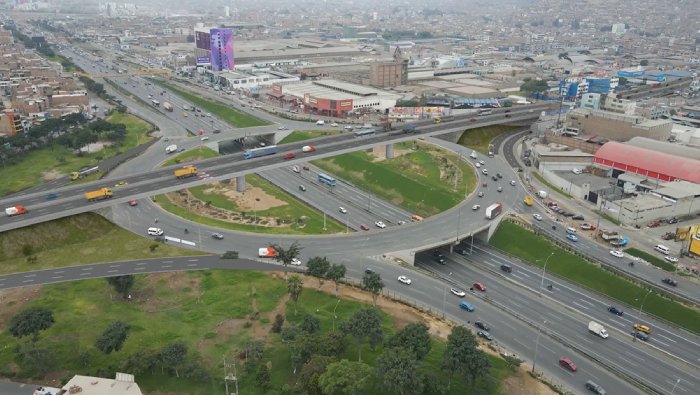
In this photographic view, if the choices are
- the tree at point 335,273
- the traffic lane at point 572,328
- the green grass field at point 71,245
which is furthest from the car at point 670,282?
the green grass field at point 71,245

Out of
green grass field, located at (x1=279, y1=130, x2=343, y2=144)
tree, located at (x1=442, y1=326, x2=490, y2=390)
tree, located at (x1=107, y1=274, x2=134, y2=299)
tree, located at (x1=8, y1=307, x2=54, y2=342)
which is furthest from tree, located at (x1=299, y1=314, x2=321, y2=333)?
green grass field, located at (x1=279, y1=130, x2=343, y2=144)

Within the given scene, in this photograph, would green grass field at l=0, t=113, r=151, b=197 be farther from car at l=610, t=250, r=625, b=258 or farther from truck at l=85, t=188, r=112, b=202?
car at l=610, t=250, r=625, b=258

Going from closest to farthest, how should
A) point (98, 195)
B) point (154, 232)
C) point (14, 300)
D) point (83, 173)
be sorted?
point (14, 300)
point (154, 232)
point (98, 195)
point (83, 173)

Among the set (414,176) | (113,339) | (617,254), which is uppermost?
(414,176)

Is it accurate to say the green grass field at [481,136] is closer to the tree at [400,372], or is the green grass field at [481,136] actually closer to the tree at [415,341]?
the tree at [415,341]

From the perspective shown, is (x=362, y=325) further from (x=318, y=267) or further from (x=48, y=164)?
(x=48, y=164)

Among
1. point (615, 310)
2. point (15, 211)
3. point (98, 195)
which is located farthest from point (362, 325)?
point (15, 211)
